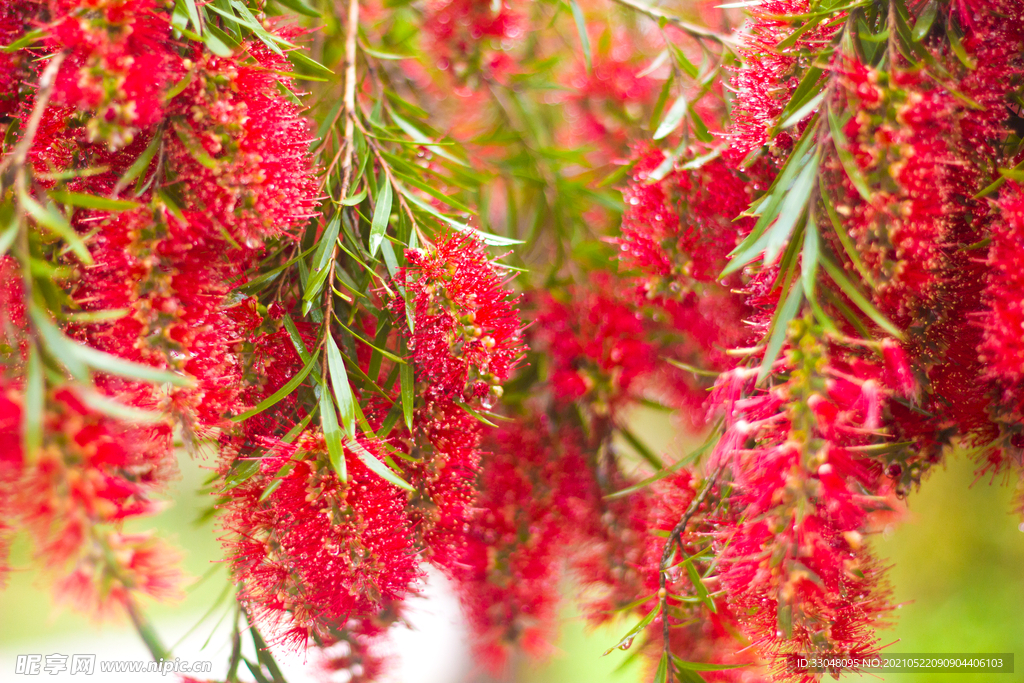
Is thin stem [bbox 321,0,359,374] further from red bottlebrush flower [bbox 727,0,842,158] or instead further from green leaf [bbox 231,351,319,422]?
red bottlebrush flower [bbox 727,0,842,158]

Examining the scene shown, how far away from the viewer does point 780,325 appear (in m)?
0.38

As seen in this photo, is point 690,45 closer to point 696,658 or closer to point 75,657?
point 696,658

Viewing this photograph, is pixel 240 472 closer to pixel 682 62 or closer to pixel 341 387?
pixel 341 387

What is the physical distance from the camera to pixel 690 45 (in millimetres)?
851

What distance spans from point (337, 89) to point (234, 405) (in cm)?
43

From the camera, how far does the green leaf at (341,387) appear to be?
45cm

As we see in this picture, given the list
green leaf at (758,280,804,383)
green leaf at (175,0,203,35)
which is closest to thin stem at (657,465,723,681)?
green leaf at (758,280,804,383)

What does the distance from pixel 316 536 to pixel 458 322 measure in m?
0.19

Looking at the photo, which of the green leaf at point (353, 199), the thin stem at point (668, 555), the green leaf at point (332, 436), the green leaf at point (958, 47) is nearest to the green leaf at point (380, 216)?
the green leaf at point (353, 199)

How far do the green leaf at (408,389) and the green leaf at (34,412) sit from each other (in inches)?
8.7

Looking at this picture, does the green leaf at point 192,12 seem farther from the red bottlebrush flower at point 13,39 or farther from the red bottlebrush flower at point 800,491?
the red bottlebrush flower at point 800,491

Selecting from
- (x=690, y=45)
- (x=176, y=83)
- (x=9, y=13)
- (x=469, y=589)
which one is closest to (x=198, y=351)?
(x=176, y=83)

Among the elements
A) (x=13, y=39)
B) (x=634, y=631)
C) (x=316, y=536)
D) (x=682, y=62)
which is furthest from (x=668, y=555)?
(x=13, y=39)

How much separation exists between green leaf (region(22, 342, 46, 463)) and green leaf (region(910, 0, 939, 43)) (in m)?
0.58
